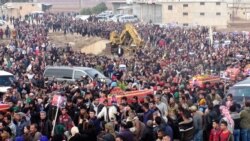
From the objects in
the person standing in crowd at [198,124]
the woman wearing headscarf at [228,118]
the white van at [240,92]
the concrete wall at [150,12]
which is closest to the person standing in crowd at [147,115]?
the person standing in crowd at [198,124]

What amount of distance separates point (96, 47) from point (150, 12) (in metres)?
28.3

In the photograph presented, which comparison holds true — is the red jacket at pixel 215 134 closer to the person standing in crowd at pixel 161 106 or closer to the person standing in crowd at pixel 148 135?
the person standing in crowd at pixel 148 135

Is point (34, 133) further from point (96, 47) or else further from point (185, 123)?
point (96, 47)

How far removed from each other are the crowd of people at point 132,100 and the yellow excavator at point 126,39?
1095mm

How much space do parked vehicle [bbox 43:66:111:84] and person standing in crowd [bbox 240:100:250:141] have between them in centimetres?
A: 1349

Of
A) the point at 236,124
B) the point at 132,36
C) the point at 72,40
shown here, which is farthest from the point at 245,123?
the point at 72,40

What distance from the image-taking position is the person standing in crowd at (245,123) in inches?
703

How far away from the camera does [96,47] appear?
53.7m

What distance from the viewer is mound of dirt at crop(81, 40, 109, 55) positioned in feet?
175

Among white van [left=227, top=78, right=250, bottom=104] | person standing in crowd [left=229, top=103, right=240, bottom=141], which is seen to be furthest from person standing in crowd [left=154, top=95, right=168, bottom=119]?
white van [left=227, top=78, right=250, bottom=104]

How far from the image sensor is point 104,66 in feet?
119

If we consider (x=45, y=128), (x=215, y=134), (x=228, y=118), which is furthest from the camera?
(x=228, y=118)

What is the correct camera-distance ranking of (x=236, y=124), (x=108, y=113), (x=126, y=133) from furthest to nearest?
(x=108, y=113), (x=236, y=124), (x=126, y=133)

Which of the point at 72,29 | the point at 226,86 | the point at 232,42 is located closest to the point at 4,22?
the point at 72,29
